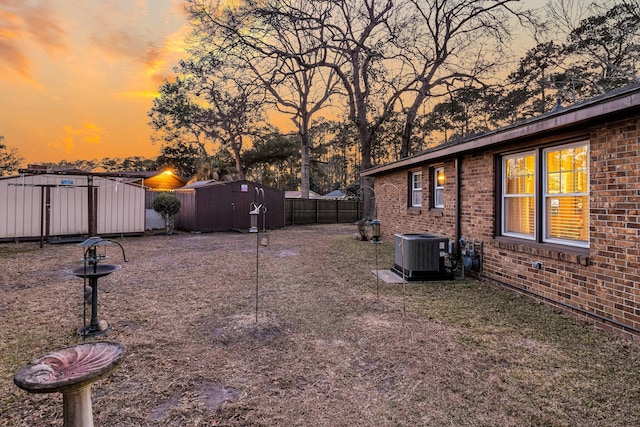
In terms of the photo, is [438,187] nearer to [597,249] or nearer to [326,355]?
[597,249]

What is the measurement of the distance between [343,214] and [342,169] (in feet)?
81.1

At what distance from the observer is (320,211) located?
2206 centimetres

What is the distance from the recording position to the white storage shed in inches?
433

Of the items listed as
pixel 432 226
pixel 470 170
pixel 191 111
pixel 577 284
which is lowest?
pixel 577 284

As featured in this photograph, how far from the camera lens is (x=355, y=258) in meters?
8.78

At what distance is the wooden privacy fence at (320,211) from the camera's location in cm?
2054

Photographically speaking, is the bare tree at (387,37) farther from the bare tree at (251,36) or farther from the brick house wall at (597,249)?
the brick house wall at (597,249)

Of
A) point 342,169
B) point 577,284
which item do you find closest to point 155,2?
point 577,284

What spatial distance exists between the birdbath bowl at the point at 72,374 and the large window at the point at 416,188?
904cm

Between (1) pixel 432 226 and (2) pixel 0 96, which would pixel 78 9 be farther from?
(1) pixel 432 226

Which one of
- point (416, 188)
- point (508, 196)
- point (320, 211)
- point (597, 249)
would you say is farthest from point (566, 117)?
point (320, 211)

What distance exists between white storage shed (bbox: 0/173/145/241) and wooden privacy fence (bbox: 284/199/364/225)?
8.61 m

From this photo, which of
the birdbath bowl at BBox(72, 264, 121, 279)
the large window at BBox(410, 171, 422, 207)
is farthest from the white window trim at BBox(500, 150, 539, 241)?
the birdbath bowl at BBox(72, 264, 121, 279)

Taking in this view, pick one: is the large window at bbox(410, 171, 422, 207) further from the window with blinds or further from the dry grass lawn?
the dry grass lawn
